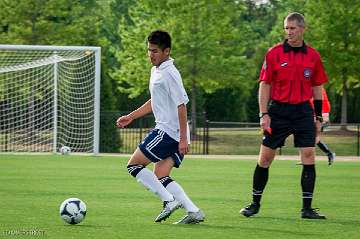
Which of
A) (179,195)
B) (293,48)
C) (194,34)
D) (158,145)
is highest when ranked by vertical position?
(194,34)

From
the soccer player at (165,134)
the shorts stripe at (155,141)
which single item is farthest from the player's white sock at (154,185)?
the shorts stripe at (155,141)

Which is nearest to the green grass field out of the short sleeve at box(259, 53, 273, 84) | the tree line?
the short sleeve at box(259, 53, 273, 84)

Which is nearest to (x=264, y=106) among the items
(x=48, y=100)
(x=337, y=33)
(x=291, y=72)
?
(x=291, y=72)

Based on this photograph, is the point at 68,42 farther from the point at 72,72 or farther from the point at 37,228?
the point at 37,228

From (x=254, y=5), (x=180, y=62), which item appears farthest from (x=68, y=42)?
(x=254, y=5)

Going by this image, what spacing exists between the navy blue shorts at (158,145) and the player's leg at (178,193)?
14 centimetres

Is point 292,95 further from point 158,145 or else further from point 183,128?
point 158,145

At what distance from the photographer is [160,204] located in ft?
39.3

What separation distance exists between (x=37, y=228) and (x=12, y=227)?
0.24 meters

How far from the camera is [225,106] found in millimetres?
51344

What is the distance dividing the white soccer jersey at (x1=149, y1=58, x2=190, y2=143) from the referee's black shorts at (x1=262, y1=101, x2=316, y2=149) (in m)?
1.24

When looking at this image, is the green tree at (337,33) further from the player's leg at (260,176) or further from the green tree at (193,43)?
the player's leg at (260,176)

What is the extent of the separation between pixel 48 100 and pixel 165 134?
2119 centimetres

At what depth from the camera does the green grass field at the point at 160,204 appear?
29.7 feet
